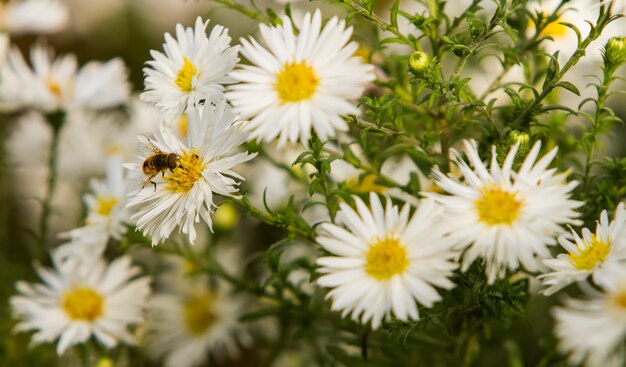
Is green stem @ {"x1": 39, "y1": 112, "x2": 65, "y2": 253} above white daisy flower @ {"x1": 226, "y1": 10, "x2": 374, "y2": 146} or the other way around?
the other way around

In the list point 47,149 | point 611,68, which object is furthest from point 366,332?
point 47,149

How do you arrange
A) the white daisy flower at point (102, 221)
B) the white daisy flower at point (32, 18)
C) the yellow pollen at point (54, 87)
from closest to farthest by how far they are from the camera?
1. the white daisy flower at point (102, 221)
2. the yellow pollen at point (54, 87)
3. the white daisy flower at point (32, 18)

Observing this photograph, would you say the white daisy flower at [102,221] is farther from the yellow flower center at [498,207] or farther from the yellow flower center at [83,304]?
the yellow flower center at [498,207]

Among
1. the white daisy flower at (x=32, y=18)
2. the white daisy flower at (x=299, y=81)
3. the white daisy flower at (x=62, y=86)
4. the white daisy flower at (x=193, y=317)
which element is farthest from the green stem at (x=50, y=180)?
the white daisy flower at (x=299, y=81)

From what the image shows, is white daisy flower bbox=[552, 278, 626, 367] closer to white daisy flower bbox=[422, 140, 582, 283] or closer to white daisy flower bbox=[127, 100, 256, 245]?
white daisy flower bbox=[422, 140, 582, 283]

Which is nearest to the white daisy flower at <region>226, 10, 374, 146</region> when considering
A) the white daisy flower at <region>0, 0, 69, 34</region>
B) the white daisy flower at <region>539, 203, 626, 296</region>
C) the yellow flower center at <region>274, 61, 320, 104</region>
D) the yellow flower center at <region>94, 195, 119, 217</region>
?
the yellow flower center at <region>274, 61, 320, 104</region>

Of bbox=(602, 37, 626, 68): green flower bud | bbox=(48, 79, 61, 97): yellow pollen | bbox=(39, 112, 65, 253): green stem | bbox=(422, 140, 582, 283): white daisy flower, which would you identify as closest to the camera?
bbox=(422, 140, 582, 283): white daisy flower
